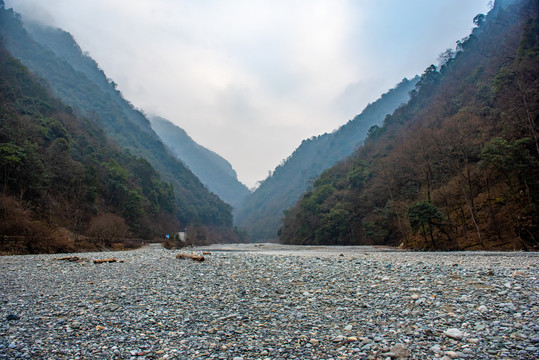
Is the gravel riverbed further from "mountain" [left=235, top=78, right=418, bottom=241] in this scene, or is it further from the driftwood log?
"mountain" [left=235, top=78, right=418, bottom=241]

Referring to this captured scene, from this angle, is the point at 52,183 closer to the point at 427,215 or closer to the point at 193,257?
the point at 193,257

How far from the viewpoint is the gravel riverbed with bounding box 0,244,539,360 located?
15.5 feet

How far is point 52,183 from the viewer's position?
3672 cm

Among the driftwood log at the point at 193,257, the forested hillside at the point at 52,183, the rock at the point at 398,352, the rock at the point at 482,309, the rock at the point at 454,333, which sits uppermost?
the forested hillside at the point at 52,183

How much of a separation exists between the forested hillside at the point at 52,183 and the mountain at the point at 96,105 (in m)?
31.6

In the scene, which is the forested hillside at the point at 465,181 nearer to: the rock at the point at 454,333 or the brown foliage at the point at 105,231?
the rock at the point at 454,333

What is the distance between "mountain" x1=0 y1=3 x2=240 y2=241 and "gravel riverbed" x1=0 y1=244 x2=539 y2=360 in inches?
3450

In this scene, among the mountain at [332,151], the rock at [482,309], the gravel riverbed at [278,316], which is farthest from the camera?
the mountain at [332,151]

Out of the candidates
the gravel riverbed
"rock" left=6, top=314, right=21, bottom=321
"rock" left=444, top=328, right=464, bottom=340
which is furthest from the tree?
"rock" left=6, top=314, right=21, bottom=321

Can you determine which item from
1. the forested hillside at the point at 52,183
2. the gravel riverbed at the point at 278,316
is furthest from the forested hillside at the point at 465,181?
the forested hillside at the point at 52,183

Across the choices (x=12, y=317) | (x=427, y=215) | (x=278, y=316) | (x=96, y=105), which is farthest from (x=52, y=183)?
(x=96, y=105)

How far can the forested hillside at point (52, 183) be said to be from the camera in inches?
841

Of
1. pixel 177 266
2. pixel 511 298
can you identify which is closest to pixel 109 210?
pixel 177 266

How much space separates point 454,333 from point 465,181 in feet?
97.1
